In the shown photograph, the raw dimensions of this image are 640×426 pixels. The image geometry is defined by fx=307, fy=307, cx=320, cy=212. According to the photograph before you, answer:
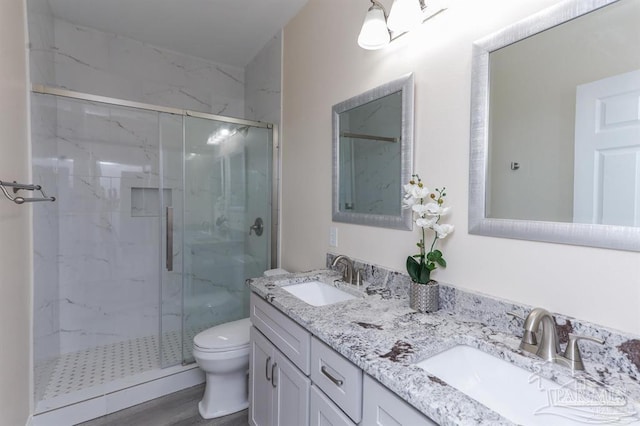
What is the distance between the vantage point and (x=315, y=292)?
1640 mm

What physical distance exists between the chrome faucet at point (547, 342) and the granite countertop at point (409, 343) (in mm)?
30

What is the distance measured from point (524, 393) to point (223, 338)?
1.52 meters

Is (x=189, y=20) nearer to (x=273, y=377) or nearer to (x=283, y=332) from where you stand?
(x=283, y=332)

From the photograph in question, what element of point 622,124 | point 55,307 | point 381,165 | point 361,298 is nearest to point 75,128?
point 55,307

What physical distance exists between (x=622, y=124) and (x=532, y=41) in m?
0.37

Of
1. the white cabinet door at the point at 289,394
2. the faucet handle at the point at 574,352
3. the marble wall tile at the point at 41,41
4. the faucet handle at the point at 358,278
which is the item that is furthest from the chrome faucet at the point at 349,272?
the marble wall tile at the point at 41,41

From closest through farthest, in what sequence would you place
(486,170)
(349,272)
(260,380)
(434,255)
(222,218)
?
(486,170) < (434,255) < (260,380) < (349,272) < (222,218)

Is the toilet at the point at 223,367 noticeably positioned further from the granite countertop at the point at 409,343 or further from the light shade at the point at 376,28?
the light shade at the point at 376,28

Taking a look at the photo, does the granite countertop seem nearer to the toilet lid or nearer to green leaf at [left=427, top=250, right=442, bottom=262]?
green leaf at [left=427, top=250, right=442, bottom=262]

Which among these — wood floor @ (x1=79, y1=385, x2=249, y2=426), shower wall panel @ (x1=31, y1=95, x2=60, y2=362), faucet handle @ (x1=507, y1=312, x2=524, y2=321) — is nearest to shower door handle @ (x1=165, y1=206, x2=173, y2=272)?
shower wall panel @ (x1=31, y1=95, x2=60, y2=362)

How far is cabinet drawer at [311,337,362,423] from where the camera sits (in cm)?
85

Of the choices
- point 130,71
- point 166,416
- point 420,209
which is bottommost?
point 166,416

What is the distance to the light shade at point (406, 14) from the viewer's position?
1.22 meters

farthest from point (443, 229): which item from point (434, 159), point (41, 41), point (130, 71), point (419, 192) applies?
point (130, 71)
